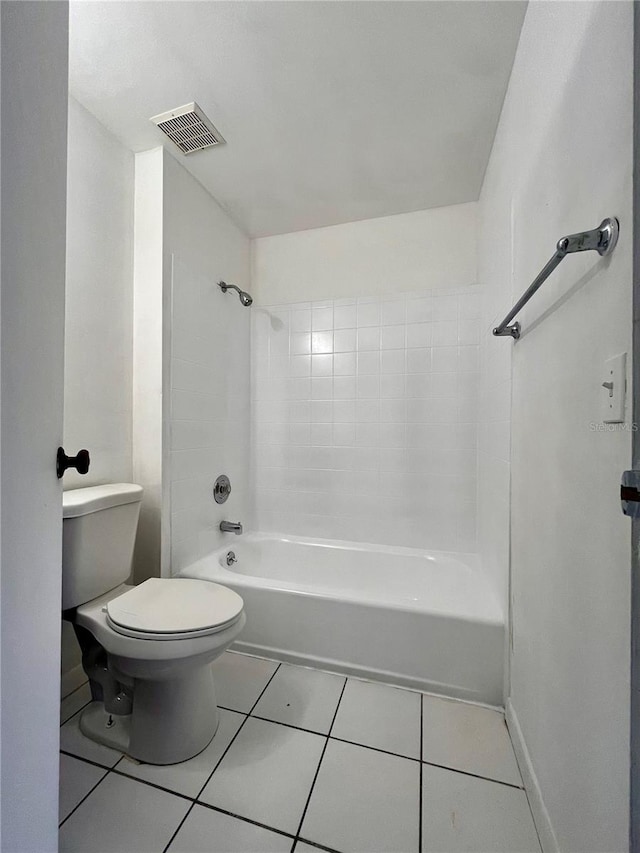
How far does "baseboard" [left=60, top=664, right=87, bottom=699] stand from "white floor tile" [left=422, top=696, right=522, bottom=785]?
1327 millimetres

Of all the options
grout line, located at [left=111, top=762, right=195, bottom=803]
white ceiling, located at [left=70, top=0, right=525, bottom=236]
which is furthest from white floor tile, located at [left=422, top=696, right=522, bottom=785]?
white ceiling, located at [left=70, top=0, right=525, bottom=236]

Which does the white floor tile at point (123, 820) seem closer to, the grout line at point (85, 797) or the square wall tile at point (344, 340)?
the grout line at point (85, 797)

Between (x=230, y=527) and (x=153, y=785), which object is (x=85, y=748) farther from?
(x=230, y=527)

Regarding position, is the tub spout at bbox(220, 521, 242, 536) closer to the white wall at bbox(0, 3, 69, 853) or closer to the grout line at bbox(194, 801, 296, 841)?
the grout line at bbox(194, 801, 296, 841)

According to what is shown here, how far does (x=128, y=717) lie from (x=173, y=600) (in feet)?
1.48

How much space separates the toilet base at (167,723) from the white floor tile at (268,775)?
0.13 metres

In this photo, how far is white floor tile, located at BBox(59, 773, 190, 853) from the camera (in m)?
0.90

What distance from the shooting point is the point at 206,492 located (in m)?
1.97

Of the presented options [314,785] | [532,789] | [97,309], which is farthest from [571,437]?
[97,309]

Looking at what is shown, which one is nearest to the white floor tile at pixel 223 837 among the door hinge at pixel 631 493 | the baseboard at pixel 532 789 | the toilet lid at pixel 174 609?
the toilet lid at pixel 174 609

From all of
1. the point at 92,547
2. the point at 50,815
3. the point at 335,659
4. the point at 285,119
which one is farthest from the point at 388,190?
the point at 50,815

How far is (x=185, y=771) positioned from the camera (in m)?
1.10

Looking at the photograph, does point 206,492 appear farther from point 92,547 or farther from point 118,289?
point 118,289

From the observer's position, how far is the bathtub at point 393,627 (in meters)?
1.38
